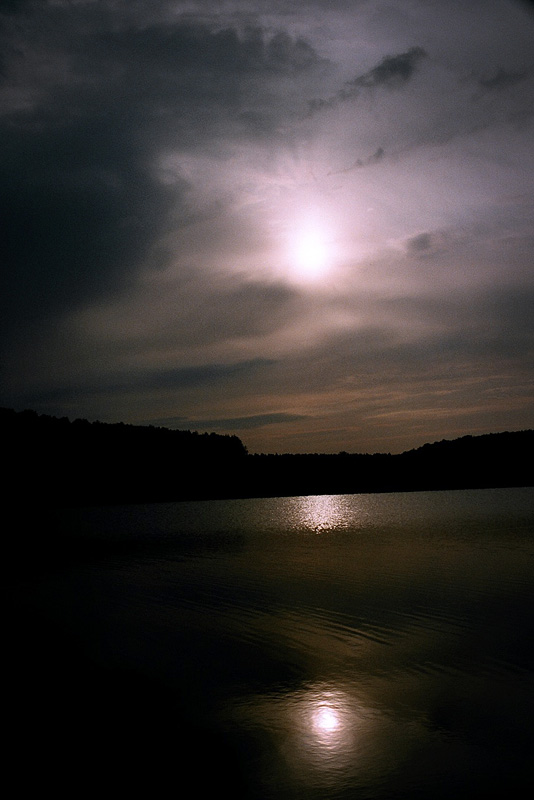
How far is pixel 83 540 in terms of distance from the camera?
51625 millimetres

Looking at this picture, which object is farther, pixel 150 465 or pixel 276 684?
pixel 150 465

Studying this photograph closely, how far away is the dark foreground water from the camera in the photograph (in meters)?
8.67

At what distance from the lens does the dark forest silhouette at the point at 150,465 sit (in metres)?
136

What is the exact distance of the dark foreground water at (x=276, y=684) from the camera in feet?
28.5

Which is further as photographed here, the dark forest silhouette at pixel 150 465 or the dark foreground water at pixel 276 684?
the dark forest silhouette at pixel 150 465

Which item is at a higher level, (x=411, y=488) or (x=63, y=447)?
(x=63, y=447)

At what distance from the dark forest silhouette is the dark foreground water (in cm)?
11333

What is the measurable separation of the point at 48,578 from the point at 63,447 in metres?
119

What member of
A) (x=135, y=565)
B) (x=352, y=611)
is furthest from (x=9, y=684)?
(x=135, y=565)

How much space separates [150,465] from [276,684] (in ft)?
498

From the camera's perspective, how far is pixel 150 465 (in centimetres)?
16125

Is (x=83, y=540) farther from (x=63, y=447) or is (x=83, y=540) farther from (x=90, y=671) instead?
(x=63, y=447)

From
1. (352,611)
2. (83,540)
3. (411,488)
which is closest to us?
(352,611)

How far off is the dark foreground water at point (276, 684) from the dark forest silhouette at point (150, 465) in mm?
113334
